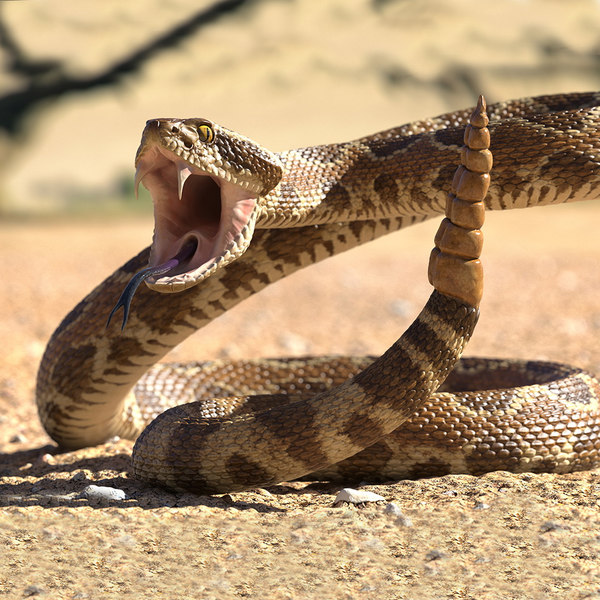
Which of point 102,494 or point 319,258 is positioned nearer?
point 102,494

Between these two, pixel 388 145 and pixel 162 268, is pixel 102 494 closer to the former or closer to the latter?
pixel 162 268

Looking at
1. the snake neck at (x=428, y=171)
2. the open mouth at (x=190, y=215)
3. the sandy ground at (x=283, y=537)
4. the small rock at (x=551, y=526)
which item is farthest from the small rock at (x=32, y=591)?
the snake neck at (x=428, y=171)

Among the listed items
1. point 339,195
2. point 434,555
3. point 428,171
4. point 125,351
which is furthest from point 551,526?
point 125,351

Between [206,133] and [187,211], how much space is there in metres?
0.46

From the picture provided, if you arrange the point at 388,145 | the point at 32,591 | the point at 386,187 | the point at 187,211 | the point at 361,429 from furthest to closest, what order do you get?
the point at 388,145, the point at 386,187, the point at 187,211, the point at 361,429, the point at 32,591

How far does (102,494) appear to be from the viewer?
445 cm

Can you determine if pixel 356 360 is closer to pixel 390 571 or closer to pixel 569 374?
pixel 569 374

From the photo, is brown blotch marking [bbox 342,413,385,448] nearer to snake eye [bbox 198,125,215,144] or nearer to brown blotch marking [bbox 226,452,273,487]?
brown blotch marking [bbox 226,452,273,487]

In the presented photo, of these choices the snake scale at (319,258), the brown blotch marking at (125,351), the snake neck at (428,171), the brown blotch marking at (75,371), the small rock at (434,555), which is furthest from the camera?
the brown blotch marking at (75,371)

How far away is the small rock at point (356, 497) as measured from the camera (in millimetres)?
4270

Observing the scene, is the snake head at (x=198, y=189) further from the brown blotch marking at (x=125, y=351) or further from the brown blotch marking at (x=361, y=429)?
the brown blotch marking at (x=125, y=351)

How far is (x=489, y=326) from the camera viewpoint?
35.1ft

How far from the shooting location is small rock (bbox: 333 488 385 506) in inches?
168

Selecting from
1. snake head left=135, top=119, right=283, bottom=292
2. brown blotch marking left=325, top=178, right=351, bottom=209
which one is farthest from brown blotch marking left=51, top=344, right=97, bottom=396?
brown blotch marking left=325, top=178, right=351, bottom=209
